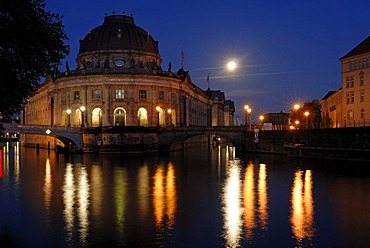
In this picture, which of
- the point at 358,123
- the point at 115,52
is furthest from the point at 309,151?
the point at 115,52

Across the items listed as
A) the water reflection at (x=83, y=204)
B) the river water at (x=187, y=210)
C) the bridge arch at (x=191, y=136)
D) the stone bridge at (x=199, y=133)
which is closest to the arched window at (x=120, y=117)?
the bridge arch at (x=191, y=136)

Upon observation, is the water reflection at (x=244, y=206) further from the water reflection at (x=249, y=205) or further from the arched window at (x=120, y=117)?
the arched window at (x=120, y=117)

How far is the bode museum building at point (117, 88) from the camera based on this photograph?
91000 millimetres

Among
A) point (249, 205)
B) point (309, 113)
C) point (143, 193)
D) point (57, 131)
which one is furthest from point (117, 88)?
point (249, 205)

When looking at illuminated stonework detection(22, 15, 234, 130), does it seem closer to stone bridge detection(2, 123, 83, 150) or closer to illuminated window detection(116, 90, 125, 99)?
illuminated window detection(116, 90, 125, 99)

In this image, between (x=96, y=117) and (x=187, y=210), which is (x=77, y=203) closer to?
(x=187, y=210)

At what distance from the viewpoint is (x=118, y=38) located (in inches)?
3976

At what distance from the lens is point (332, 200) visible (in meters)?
26.9

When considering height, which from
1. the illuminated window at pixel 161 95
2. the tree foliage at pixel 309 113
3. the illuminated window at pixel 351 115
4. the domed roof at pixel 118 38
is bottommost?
the illuminated window at pixel 351 115

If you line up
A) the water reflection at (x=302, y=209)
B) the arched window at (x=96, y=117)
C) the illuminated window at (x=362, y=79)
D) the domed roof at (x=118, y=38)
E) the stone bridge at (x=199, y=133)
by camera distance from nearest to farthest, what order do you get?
the water reflection at (x=302, y=209) < the illuminated window at (x=362, y=79) < the stone bridge at (x=199, y=133) < the arched window at (x=96, y=117) < the domed roof at (x=118, y=38)

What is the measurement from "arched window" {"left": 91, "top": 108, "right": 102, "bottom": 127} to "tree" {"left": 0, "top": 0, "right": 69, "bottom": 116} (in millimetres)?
70892

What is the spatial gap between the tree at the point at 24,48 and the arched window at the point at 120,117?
230 feet

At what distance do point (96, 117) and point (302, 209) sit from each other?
7311cm

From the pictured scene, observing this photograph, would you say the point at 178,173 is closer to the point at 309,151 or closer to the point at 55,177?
the point at 55,177
